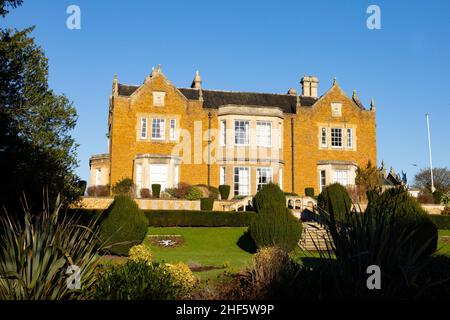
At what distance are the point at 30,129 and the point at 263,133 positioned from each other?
21.5 m

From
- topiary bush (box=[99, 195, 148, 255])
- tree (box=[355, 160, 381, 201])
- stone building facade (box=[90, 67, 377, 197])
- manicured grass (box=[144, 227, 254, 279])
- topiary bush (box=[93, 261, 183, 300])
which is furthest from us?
stone building facade (box=[90, 67, 377, 197])

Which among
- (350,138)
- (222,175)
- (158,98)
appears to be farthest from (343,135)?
(158,98)

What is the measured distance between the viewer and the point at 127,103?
37.4 metres

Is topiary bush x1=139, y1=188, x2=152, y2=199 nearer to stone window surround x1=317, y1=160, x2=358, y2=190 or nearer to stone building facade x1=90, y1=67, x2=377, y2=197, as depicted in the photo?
stone building facade x1=90, y1=67, x2=377, y2=197

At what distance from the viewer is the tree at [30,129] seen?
16.1 metres

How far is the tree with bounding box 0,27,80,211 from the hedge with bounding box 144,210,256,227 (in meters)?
5.22

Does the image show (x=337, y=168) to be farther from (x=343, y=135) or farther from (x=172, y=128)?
(x=172, y=128)

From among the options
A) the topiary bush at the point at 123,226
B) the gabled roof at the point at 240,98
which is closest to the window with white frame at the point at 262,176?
the gabled roof at the point at 240,98

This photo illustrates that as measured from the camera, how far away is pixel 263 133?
39062 millimetres

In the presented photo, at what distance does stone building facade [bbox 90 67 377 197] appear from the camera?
3700 cm

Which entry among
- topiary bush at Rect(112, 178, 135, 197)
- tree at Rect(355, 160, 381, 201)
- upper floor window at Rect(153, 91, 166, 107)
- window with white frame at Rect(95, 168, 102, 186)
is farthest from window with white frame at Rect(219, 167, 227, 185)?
tree at Rect(355, 160, 381, 201)

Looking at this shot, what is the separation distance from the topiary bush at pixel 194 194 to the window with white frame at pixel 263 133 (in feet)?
24.7
